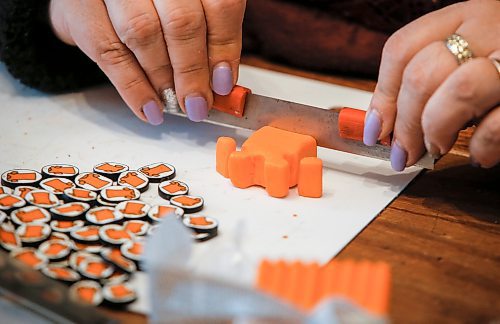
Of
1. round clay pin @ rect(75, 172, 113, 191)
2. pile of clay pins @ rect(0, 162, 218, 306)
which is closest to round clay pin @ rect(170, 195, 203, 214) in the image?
pile of clay pins @ rect(0, 162, 218, 306)

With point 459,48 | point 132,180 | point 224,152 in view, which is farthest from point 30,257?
point 459,48

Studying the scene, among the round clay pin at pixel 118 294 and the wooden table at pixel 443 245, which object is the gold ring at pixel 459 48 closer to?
the wooden table at pixel 443 245

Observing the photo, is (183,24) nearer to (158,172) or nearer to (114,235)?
(158,172)

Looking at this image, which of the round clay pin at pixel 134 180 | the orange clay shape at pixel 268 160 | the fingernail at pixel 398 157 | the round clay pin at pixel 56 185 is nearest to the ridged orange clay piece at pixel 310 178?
the orange clay shape at pixel 268 160

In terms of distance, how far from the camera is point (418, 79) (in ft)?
3.15

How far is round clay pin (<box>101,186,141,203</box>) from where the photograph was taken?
964 millimetres

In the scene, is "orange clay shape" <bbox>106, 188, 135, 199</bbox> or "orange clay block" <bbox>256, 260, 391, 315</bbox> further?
"orange clay shape" <bbox>106, 188, 135, 199</bbox>

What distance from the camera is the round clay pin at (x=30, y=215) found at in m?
0.89

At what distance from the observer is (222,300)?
2.14 feet

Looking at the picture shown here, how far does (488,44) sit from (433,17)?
0.30ft

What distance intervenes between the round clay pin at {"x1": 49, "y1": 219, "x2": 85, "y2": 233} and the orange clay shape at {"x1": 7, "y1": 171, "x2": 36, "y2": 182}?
140 mm

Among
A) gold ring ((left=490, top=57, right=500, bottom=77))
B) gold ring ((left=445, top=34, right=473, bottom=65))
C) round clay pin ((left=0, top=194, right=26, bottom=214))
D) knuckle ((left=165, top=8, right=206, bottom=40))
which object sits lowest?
round clay pin ((left=0, top=194, right=26, bottom=214))

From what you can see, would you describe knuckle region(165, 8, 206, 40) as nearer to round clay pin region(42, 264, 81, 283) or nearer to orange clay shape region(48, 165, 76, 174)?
orange clay shape region(48, 165, 76, 174)

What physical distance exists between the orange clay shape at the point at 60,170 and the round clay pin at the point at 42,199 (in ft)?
0.24
